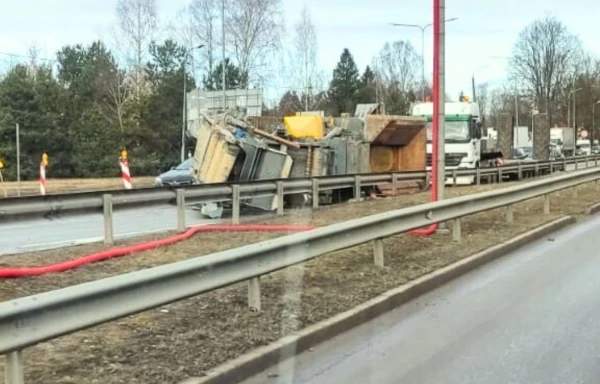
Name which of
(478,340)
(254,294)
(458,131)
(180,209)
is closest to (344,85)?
(458,131)

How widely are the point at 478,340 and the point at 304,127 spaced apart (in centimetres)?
1519

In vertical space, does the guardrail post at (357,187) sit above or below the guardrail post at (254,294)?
above

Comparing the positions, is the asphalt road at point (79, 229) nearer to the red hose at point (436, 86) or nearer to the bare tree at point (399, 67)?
the red hose at point (436, 86)

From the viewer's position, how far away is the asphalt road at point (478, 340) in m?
5.89

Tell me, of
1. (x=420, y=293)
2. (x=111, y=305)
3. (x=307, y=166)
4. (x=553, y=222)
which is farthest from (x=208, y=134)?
(x=111, y=305)

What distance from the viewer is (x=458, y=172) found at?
27.8 m

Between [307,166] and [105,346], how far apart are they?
14.5 m

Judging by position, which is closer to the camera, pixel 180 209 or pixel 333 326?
pixel 333 326

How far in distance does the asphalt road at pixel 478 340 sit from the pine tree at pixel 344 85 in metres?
86.0

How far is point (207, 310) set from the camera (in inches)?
288

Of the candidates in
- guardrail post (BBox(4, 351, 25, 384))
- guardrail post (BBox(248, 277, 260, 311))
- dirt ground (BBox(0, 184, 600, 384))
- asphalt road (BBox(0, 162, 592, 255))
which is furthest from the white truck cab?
guardrail post (BBox(4, 351, 25, 384))

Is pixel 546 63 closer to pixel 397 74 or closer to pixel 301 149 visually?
pixel 397 74

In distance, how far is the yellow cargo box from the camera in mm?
21438

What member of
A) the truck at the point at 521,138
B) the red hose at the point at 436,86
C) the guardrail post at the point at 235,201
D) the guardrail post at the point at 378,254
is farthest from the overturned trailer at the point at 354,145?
the truck at the point at 521,138
